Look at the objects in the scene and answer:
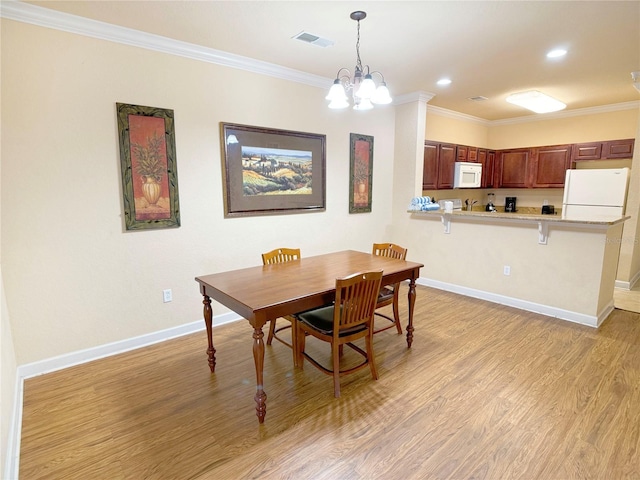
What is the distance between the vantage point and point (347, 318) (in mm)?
2320

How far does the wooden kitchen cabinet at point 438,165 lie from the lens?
5.16 m

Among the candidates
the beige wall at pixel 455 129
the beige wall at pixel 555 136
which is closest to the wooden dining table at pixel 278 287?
the beige wall at pixel 455 129

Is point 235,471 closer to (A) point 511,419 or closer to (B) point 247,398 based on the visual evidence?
(B) point 247,398

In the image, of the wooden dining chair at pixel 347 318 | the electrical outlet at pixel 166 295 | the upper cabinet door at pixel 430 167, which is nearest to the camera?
the wooden dining chair at pixel 347 318

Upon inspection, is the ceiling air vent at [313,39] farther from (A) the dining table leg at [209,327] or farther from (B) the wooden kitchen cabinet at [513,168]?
(B) the wooden kitchen cabinet at [513,168]

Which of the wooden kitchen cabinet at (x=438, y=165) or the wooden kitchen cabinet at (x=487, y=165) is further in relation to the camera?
the wooden kitchen cabinet at (x=487, y=165)

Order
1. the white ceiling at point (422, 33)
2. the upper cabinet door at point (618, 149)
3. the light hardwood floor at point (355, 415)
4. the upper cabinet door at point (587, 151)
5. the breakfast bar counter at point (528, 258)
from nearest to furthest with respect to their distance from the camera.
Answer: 1. the light hardwood floor at point (355, 415)
2. the white ceiling at point (422, 33)
3. the breakfast bar counter at point (528, 258)
4. the upper cabinet door at point (618, 149)
5. the upper cabinet door at point (587, 151)

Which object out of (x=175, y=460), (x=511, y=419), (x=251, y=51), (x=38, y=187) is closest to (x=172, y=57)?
(x=251, y=51)

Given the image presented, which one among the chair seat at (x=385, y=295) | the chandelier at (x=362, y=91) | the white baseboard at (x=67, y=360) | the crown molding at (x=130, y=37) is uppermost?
the crown molding at (x=130, y=37)

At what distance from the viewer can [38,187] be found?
8.15 feet

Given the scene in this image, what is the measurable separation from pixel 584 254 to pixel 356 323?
274cm

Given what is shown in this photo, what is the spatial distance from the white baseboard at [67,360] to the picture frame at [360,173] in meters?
2.21

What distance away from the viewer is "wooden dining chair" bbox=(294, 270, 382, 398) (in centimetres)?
223

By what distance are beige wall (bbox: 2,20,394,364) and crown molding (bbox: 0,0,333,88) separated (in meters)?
0.05
